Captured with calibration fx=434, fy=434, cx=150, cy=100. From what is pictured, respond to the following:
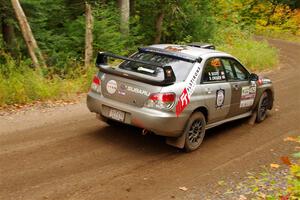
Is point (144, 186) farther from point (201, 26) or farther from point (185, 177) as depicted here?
point (201, 26)

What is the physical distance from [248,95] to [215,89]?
5.02ft

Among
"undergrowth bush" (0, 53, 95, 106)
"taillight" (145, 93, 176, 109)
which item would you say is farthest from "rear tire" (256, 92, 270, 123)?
"undergrowth bush" (0, 53, 95, 106)

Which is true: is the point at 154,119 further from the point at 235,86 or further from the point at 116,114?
the point at 235,86

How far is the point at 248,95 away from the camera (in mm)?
9367

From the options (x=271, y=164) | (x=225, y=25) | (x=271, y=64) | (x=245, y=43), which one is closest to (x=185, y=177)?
(x=271, y=164)

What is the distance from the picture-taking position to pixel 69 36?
15.7 metres

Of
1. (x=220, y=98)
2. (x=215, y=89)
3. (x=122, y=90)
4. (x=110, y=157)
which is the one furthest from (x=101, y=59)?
(x=220, y=98)

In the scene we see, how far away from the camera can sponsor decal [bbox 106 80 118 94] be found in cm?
757

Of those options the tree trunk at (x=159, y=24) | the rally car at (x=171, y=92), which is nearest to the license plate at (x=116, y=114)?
the rally car at (x=171, y=92)

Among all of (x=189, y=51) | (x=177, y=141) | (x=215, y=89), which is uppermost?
(x=189, y=51)

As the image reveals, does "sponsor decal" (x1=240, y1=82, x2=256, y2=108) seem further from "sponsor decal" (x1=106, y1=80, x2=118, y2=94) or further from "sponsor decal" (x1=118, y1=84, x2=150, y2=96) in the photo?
"sponsor decal" (x1=106, y1=80, x2=118, y2=94)

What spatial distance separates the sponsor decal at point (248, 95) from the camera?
9.16 metres

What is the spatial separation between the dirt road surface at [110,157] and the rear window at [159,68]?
134 centimetres

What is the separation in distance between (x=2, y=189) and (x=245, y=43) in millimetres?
18233
